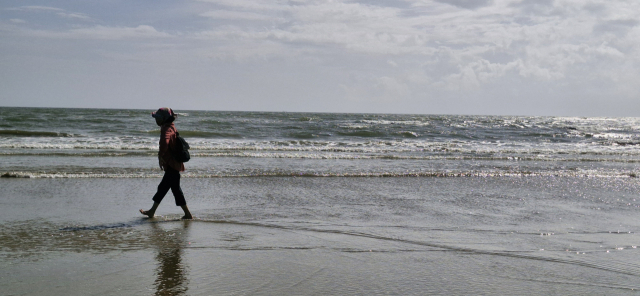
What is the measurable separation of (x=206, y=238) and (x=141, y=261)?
1076 millimetres

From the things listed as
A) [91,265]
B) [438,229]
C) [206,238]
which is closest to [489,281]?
[438,229]

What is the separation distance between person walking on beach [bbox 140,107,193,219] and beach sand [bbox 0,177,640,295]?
317 mm

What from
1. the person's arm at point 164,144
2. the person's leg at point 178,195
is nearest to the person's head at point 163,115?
the person's arm at point 164,144

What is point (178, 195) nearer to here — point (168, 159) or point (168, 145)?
point (168, 159)

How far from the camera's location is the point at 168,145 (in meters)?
6.65

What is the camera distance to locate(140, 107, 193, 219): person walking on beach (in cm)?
660

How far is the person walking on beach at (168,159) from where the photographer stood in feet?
21.7

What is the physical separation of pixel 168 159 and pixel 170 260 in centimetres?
233

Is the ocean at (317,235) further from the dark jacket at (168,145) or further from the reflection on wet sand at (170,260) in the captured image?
the dark jacket at (168,145)

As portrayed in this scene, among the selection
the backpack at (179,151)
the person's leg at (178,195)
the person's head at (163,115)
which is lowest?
the person's leg at (178,195)

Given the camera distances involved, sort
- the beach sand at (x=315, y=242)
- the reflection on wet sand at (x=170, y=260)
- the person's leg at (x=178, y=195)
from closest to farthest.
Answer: the reflection on wet sand at (x=170, y=260) → the beach sand at (x=315, y=242) → the person's leg at (x=178, y=195)

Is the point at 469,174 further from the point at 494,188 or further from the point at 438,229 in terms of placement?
the point at 438,229

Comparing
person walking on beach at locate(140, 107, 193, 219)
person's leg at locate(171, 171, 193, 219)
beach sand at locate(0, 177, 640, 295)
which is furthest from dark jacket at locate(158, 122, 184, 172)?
beach sand at locate(0, 177, 640, 295)

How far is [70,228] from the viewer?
602 cm
